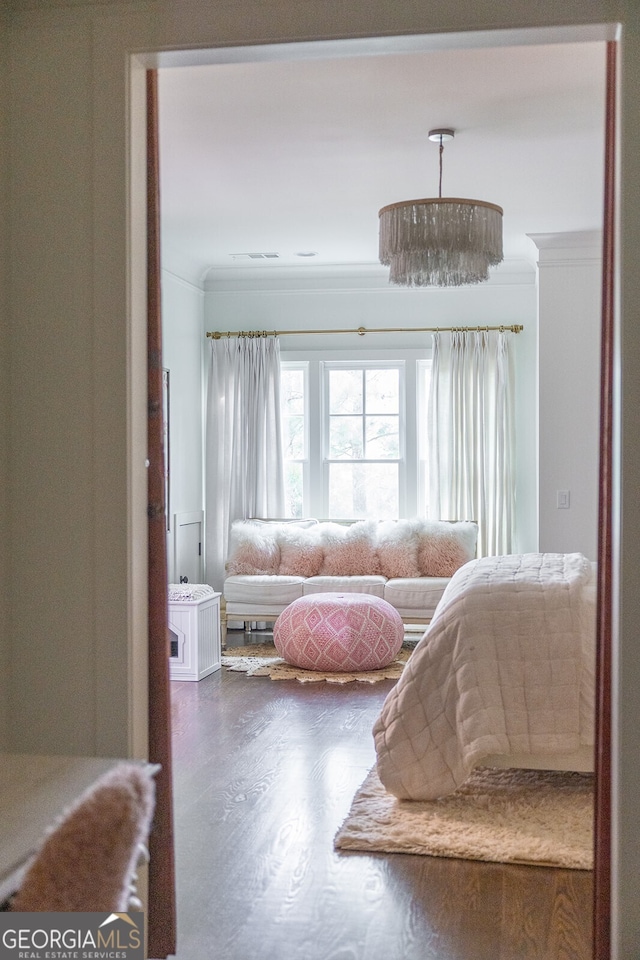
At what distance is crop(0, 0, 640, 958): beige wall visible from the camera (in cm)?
231

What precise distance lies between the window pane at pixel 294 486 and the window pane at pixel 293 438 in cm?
8

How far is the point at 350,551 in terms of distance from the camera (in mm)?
7266

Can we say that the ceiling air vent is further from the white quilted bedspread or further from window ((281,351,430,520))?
the white quilted bedspread

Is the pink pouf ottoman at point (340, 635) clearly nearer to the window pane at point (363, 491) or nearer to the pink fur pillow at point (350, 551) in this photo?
the pink fur pillow at point (350, 551)

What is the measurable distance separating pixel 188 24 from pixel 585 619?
2.59 m

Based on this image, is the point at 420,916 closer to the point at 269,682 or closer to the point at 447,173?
the point at 269,682

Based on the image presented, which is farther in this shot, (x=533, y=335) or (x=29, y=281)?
(x=533, y=335)

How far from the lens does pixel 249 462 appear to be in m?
7.89

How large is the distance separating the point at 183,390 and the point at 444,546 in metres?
2.37

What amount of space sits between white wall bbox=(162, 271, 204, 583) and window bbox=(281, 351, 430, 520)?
0.73 meters

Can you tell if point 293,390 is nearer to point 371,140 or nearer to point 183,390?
point 183,390

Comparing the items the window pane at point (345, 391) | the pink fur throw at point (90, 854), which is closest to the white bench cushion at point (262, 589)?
the window pane at point (345, 391)

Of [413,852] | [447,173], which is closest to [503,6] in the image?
[413,852]

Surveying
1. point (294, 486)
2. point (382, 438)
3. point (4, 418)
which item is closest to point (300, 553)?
point (294, 486)
